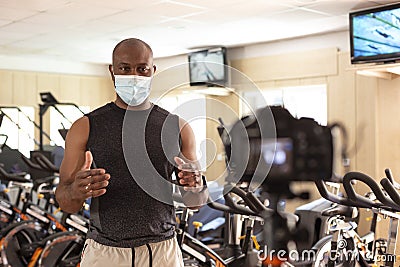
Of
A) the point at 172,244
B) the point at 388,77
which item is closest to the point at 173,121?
the point at 172,244

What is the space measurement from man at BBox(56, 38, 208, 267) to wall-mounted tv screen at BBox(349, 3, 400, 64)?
355 centimetres

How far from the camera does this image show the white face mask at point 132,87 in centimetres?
198

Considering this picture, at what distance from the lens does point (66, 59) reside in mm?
8773

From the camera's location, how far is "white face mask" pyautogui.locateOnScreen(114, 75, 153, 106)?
1984 mm

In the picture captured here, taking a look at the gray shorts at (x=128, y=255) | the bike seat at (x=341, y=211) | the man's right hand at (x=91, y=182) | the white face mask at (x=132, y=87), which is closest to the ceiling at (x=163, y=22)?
the bike seat at (x=341, y=211)

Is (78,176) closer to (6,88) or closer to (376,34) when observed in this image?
(376,34)

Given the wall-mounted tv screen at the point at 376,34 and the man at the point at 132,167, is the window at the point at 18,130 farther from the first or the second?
the man at the point at 132,167

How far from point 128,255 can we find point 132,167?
29 cm

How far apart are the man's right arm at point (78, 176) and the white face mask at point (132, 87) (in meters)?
0.15

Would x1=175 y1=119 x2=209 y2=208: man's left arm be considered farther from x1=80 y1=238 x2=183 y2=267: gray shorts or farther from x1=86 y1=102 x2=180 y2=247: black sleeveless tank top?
x1=80 y1=238 x2=183 y2=267: gray shorts

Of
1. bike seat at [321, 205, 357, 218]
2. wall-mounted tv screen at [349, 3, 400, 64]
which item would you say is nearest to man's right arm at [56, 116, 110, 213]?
bike seat at [321, 205, 357, 218]

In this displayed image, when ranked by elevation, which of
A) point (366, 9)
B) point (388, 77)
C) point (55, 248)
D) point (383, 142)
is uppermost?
point (366, 9)

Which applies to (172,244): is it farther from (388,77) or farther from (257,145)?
(388,77)

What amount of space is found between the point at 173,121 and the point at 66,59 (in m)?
7.07
